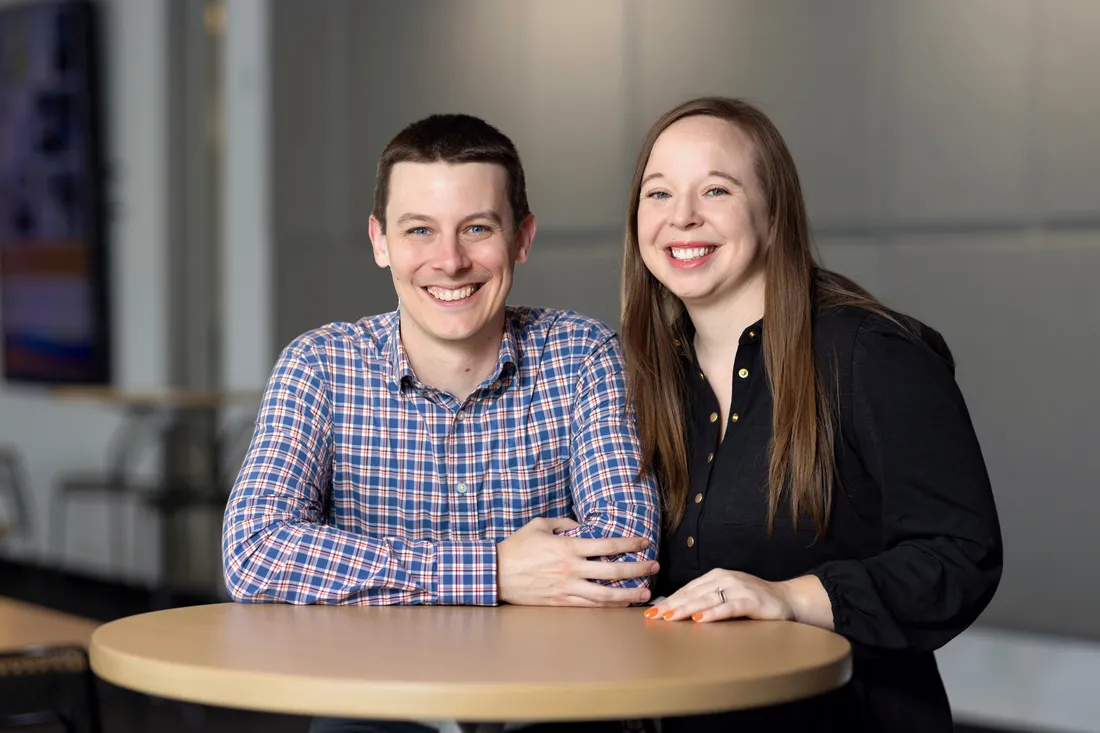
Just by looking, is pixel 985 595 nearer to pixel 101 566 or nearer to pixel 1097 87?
pixel 1097 87

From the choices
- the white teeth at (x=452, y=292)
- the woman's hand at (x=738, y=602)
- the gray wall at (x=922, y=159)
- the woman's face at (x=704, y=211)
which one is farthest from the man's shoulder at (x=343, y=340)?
the gray wall at (x=922, y=159)

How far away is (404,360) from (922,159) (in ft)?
8.19

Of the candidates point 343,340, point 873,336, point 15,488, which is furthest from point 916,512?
point 15,488

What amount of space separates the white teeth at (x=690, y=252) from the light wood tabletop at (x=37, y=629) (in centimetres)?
162

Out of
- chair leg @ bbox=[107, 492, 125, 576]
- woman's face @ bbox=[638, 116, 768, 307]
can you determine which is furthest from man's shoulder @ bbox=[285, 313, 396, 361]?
chair leg @ bbox=[107, 492, 125, 576]

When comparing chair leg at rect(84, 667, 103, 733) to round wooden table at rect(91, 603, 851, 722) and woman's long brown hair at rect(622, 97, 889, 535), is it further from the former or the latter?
woman's long brown hair at rect(622, 97, 889, 535)

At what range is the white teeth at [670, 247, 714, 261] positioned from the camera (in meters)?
2.07

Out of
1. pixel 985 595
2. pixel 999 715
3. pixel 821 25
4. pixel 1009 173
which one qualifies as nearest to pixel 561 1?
pixel 821 25

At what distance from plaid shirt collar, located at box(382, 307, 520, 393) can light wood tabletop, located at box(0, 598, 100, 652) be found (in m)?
1.20

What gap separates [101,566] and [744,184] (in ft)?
19.2

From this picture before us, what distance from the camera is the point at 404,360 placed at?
2.13 metres

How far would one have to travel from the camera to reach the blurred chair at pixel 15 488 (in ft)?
24.2

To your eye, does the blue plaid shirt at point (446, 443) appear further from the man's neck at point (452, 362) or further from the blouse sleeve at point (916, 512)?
the blouse sleeve at point (916, 512)

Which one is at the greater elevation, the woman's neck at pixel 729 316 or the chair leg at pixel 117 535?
the woman's neck at pixel 729 316
